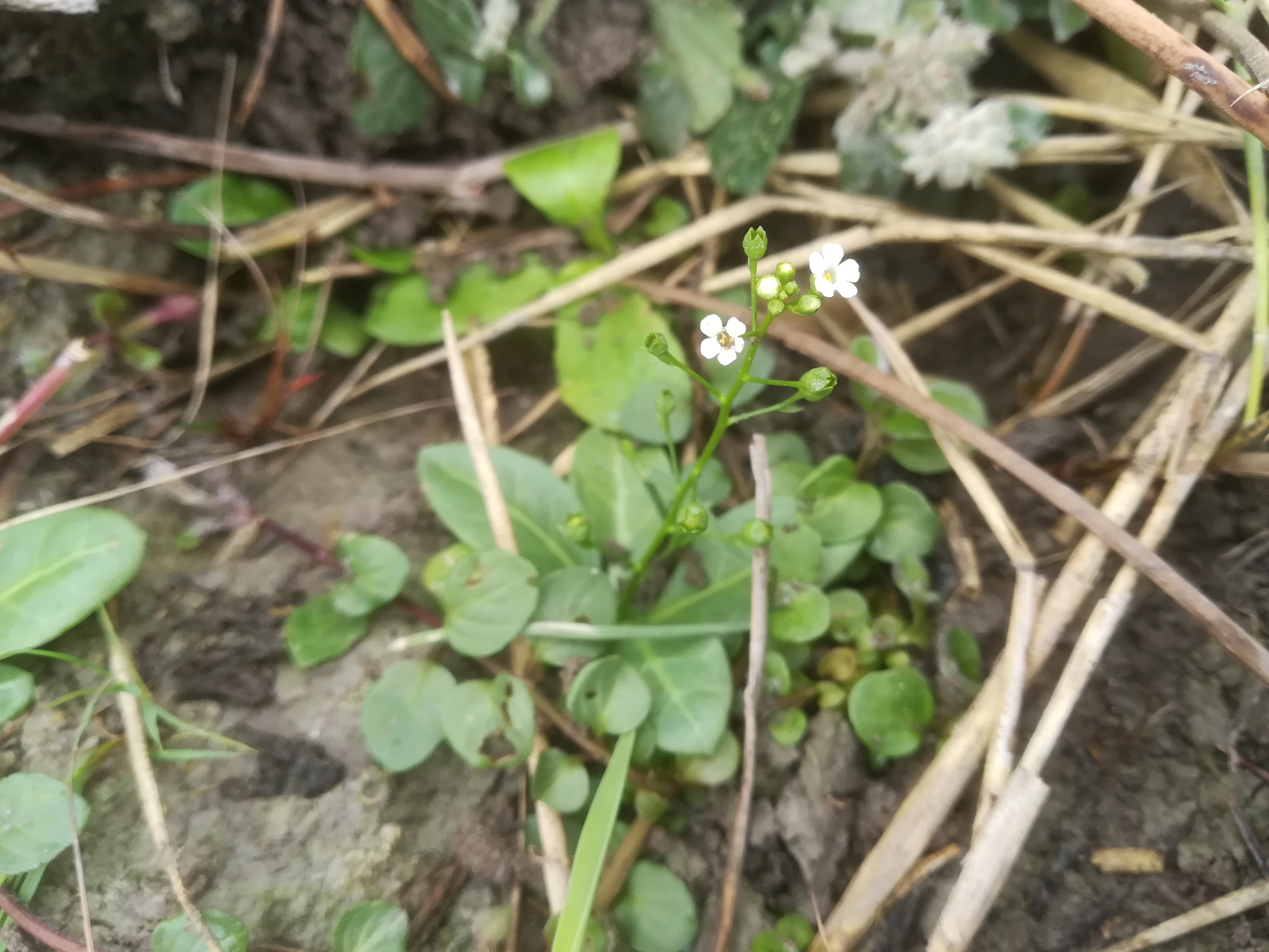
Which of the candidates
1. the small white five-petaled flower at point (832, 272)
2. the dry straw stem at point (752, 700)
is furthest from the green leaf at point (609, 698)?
the small white five-petaled flower at point (832, 272)

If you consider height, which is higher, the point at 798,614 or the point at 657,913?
the point at 798,614

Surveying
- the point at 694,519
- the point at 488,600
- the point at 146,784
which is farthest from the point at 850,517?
the point at 146,784

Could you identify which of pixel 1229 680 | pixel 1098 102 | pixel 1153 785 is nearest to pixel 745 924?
pixel 1153 785

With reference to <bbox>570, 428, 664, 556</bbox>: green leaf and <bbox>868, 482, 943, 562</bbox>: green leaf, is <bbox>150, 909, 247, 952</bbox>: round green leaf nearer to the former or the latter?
<bbox>570, 428, 664, 556</bbox>: green leaf

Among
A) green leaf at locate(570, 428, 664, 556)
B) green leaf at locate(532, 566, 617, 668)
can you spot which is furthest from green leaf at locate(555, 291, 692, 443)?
green leaf at locate(532, 566, 617, 668)

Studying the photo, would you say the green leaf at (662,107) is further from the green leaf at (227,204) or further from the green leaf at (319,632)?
the green leaf at (319,632)

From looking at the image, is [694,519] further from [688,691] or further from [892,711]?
[892,711]

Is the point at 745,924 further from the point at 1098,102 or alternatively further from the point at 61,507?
the point at 1098,102
